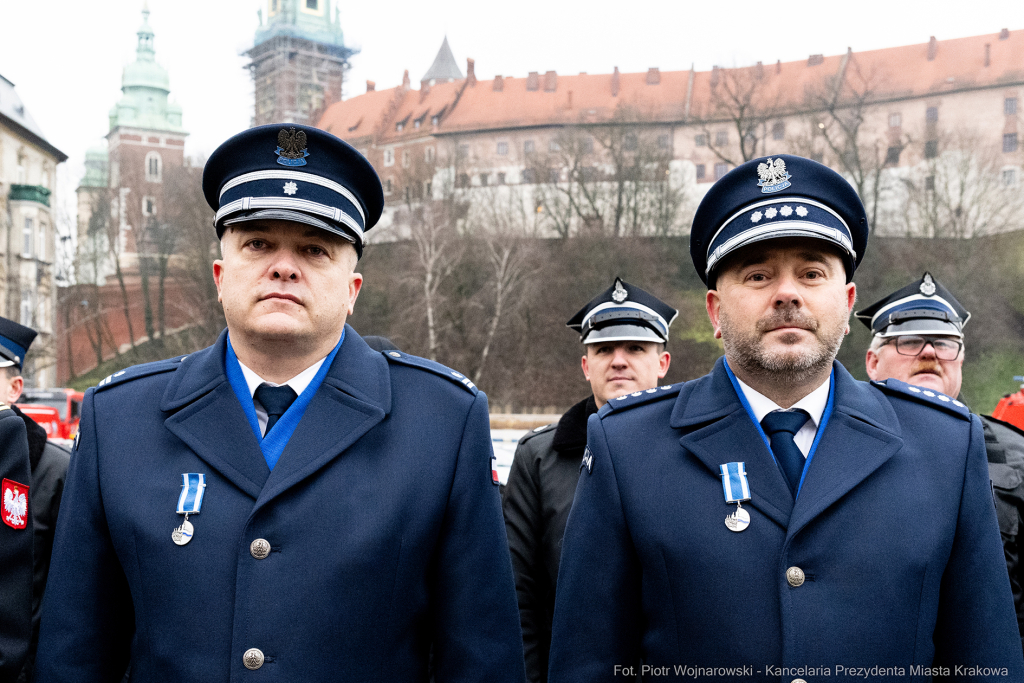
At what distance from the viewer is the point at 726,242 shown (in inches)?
117

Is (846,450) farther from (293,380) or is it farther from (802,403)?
(293,380)

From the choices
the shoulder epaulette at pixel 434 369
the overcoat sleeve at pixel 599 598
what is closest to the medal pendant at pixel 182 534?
the shoulder epaulette at pixel 434 369

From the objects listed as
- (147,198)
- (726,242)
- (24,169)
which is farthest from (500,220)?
(726,242)

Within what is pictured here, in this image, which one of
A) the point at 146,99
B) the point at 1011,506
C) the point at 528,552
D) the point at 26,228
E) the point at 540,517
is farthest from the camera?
the point at 146,99

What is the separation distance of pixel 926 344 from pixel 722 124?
66.6 metres

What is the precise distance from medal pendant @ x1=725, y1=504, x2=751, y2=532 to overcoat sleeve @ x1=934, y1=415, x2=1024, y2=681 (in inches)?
21.9

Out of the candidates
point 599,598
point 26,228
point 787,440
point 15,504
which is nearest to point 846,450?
point 787,440

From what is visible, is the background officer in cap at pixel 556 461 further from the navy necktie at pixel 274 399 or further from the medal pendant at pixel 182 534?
the medal pendant at pixel 182 534

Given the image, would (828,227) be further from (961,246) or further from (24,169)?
(24,169)

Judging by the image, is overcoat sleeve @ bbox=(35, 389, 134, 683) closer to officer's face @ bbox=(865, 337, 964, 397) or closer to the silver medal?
the silver medal

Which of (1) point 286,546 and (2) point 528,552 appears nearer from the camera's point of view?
(1) point 286,546

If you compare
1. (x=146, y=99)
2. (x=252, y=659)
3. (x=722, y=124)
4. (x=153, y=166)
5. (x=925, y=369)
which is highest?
(x=146, y=99)

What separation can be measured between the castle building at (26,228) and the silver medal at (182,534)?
1849 inches

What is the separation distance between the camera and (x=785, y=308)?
2830 millimetres
